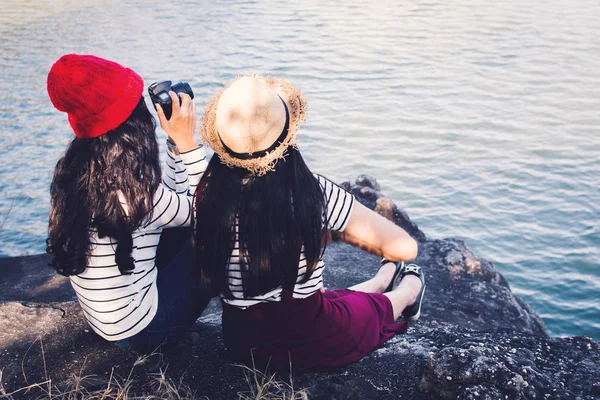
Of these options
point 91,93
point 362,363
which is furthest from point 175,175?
point 362,363

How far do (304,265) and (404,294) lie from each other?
4.05 ft

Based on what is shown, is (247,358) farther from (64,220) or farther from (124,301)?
(64,220)

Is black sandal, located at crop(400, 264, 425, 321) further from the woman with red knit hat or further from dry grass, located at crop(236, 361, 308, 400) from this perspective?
the woman with red knit hat

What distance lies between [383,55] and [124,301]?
13.1 m

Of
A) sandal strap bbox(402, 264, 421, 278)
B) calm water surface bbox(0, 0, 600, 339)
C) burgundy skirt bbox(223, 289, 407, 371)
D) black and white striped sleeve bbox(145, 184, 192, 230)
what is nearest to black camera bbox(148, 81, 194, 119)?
black and white striped sleeve bbox(145, 184, 192, 230)

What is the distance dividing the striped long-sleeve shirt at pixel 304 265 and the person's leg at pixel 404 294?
90cm

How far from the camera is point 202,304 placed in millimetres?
3709

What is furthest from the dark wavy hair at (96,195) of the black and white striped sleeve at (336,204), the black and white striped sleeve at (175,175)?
the black and white striped sleeve at (336,204)

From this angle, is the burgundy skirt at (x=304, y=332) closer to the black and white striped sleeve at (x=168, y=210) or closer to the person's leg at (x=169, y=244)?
the black and white striped sleeve at (x=168, y=210)

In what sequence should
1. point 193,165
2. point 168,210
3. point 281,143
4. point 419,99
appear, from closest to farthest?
point 281,143 → point 168,210 → point 193,165 → point 419,99

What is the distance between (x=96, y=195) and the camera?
3.00m

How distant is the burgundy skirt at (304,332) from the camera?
10.4 ft

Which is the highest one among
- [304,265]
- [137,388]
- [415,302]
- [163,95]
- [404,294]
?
[163,95]

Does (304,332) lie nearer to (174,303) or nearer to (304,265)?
(304,265)
